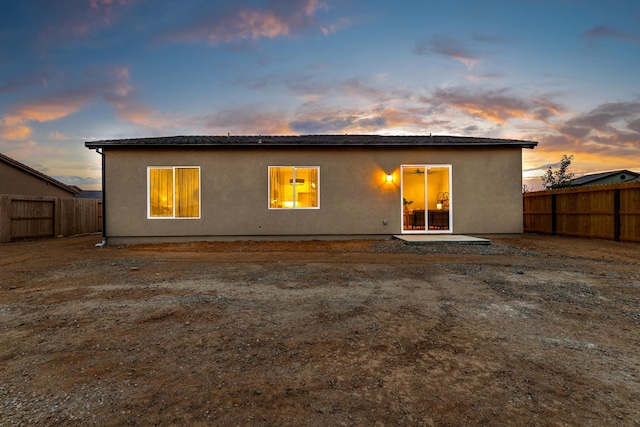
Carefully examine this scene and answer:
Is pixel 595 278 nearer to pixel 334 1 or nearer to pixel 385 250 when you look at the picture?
pixel 385 250

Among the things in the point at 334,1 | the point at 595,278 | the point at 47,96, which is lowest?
the point at 595,278

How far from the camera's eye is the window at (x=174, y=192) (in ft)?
29.0

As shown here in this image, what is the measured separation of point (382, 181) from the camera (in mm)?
9031

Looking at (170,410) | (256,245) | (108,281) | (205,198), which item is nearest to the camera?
(170,410)

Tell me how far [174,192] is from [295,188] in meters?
3.54

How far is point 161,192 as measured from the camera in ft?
29.1

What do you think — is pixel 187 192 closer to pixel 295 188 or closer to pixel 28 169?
pixel 295 188

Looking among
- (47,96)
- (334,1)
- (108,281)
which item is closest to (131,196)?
(108,281)

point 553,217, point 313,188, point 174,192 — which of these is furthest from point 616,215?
point 174,192

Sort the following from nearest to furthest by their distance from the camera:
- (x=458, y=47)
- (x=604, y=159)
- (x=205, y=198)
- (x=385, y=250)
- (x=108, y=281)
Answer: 1. (x=108, y=281)
2. (x=385, y=250)
3. (x=205, y=198)
4. (x=458, y=47)
5. (x=604, y=159)

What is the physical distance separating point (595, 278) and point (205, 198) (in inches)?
342

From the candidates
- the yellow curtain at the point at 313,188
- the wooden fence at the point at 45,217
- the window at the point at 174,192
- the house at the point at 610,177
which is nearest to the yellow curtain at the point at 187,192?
the window at the point at 174,192

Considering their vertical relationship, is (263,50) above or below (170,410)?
above

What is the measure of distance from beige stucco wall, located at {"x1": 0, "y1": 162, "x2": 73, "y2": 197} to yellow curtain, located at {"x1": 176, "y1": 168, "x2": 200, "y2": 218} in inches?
443
